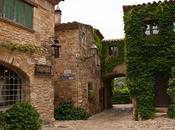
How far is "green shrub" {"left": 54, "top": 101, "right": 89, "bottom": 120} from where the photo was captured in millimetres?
17219

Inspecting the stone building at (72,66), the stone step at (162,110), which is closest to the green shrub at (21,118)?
the stone building at (72,66)

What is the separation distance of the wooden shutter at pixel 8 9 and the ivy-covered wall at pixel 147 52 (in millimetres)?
7792

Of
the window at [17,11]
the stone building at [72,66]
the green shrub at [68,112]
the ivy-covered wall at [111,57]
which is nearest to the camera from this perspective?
the window at [17,11]

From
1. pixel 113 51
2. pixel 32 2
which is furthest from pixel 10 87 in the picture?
pixel 113 51

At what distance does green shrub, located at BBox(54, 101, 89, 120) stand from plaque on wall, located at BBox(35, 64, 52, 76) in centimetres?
512

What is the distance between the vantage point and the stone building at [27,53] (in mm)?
10422

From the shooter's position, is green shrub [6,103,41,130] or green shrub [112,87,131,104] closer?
green shrub [6,103,41,130]

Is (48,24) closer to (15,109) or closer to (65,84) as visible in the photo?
(15,109)

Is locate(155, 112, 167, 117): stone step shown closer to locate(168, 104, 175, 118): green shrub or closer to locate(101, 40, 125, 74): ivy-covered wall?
locate(168, 104, 175, 118): green shrub

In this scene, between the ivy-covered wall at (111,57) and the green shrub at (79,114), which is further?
the ivy-covered wall at (111,57)

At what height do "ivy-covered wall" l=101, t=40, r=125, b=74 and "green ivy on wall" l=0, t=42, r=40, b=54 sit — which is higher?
"ivy-covered wall" l=101, t=40, r=125, b=74

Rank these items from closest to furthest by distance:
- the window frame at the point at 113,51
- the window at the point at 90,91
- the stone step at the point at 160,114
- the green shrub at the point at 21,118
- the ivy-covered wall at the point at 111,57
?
the green shrub at the point at 21,118, the stone step at the point at 160,114, the window at the point at 90,91, the ivy-covered wall at the point at 111,57, the window frame at the point at 113,51

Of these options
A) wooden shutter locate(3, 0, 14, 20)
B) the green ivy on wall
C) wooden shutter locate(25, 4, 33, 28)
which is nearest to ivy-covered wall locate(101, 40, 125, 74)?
the green ivy on wall

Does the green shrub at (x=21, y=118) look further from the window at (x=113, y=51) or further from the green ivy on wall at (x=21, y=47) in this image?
the window at (x=113, y=51)
